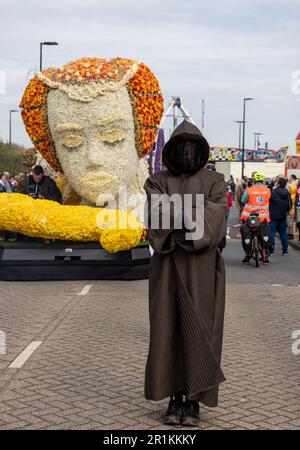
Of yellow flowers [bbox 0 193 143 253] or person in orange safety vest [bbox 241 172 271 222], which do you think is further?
person in orange safety vest [bbox 241 172 271 222]

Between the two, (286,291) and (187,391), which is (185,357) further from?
(286,291)

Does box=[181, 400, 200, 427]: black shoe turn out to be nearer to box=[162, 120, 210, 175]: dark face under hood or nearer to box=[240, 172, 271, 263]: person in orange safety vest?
box=[162, 120, 210, 175]: dark face under hood

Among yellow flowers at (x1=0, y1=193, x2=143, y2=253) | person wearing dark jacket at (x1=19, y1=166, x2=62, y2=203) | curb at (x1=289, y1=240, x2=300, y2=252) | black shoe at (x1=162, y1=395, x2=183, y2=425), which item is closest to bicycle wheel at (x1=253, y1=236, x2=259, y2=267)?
yellow flowers at (x1=0, y1=193, x2=143, y2=253)

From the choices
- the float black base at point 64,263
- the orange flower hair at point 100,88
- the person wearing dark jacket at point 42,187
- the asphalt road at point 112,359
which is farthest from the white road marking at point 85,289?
the orange flower hair at point 100,88

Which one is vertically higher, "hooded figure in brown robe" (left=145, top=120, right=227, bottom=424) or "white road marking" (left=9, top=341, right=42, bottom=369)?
"hooded figure in brown robe" (left=145, top=120, right=227, bottom=424)

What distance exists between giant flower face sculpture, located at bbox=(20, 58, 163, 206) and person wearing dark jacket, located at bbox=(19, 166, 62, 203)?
11.8 inches

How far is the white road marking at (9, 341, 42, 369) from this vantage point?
7.45 meters

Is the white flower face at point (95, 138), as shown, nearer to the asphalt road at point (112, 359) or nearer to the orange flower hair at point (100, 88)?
the orange flower hair at point (100, 88)

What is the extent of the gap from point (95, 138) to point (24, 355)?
6.52m

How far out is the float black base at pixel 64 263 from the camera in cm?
1359

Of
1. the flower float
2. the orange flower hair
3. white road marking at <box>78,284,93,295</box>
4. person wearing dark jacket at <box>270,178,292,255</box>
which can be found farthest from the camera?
person wearing dark jacket at <box>270,178,292,255</box>

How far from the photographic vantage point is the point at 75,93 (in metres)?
13.8

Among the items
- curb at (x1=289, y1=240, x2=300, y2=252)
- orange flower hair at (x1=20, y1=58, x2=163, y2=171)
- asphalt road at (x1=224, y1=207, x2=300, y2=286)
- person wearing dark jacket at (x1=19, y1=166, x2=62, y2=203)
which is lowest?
curb at (x1=289, y1=240, x2=300, y2=252)

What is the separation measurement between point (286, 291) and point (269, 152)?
98.1 m
